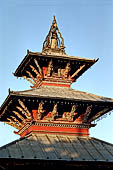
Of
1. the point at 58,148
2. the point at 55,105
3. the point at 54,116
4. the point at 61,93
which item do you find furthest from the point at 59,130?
the point at 61,93

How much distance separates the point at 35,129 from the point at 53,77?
458cm

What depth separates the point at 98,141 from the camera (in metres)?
22.7

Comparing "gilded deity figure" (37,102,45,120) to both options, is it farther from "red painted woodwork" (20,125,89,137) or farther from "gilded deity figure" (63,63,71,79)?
"gilded deity figure" (63,63,71,79)

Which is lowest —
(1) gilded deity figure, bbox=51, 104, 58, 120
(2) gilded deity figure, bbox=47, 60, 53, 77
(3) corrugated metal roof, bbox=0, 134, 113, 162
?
(3) corrugated metal roof, bbox=0, 134, 113, 162

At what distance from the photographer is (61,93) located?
2306cm

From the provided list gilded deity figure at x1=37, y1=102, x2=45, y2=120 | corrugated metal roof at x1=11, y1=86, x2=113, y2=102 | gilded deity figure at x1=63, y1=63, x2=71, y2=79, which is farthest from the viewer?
gilded deity figure at x1=63, y1=63, x2=71, y2=79

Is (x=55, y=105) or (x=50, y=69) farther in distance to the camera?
(x=50, y=69)

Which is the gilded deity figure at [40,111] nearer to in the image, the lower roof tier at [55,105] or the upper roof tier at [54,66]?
the lower roof tier at [55,105]

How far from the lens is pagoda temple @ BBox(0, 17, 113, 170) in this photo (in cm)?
1934

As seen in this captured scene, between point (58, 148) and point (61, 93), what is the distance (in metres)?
4.04

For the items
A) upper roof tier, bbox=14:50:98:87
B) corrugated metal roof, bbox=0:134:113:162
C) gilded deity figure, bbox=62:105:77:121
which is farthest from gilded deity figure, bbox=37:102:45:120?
upper roof tier, bbox=14:50:98:87

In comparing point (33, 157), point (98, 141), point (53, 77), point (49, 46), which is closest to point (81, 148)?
point (98, 141)

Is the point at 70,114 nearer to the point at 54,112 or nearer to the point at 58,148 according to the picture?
the point at 54,112

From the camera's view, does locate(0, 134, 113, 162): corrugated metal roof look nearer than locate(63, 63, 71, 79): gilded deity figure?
Yes
